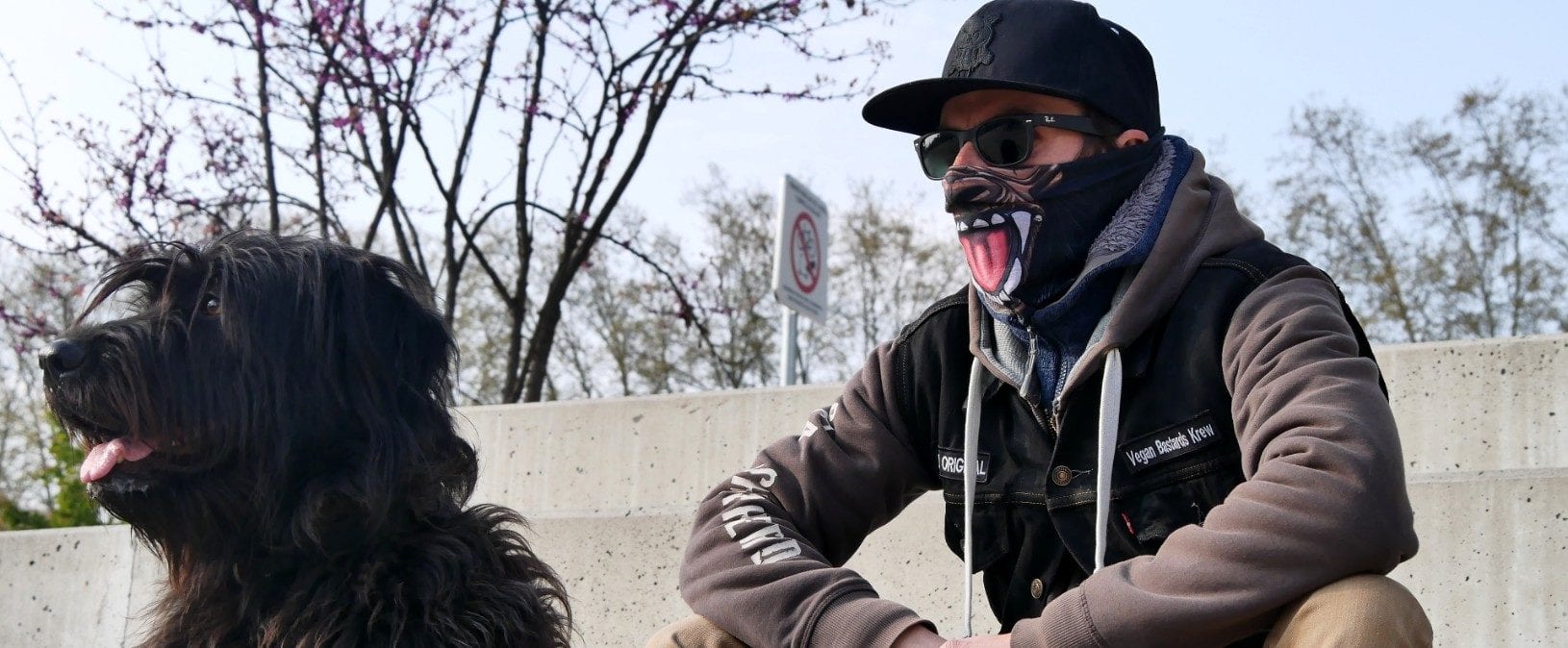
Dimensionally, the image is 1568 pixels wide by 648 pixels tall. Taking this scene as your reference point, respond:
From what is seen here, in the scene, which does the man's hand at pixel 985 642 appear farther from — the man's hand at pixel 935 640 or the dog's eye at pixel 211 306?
the dog's eye at pixel 211 306

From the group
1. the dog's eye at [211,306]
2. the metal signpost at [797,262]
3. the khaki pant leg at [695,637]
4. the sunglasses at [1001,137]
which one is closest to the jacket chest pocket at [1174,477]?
the sunglasses at [1001,137]

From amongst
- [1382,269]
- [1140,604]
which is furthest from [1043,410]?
[1382,269]

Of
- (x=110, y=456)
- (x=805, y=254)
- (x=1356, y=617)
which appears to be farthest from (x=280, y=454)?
(x=805, y=254)

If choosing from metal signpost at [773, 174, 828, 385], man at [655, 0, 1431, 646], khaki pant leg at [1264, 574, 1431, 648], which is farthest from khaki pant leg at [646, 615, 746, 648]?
metal signpost at [773, 174, 828, 385]

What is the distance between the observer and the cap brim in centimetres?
231

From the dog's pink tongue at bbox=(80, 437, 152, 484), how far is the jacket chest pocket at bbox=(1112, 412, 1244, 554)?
1652 mm

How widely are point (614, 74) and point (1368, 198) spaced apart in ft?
44.4

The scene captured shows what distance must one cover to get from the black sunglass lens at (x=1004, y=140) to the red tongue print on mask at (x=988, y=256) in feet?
0.41

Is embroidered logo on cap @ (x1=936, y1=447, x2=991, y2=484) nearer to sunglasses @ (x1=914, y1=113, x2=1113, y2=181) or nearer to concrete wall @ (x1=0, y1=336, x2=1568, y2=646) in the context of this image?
sunglasses @ (x1=914, y1=113, x2=1113, y2=181)

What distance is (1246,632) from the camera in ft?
5.95

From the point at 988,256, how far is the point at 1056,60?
347 mm

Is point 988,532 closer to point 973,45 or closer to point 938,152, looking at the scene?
point 938,152

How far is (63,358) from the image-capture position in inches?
90.6

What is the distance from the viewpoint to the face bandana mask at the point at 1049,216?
230 cm
